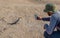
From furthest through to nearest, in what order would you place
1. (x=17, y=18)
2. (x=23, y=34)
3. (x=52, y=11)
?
(x=17, y=18), (x=23, y=34), (x=52, y=11)

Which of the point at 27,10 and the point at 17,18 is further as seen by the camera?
the point at 27,10

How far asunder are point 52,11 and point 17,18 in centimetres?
315

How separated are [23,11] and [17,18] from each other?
92 centimetres

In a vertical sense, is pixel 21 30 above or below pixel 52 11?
below

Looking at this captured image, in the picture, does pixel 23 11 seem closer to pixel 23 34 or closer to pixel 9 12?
pixel 9 12

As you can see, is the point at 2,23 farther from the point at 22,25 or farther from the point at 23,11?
the point at 23,11

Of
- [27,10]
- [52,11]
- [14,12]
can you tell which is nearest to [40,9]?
[27,10]

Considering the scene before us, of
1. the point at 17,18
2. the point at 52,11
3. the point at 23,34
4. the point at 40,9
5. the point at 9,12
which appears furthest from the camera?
the point at 40,9

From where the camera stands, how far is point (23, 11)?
814 centimetres

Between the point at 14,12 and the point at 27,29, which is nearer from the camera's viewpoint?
the point at 27,29

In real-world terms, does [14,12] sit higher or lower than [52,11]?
lower

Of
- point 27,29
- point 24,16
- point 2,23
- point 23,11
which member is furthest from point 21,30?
point 23,11

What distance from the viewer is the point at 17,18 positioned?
727 centimetres

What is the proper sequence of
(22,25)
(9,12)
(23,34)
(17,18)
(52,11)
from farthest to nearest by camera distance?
(9,12) → (17,18) → (22,25) → (23,34) → (52,11)
